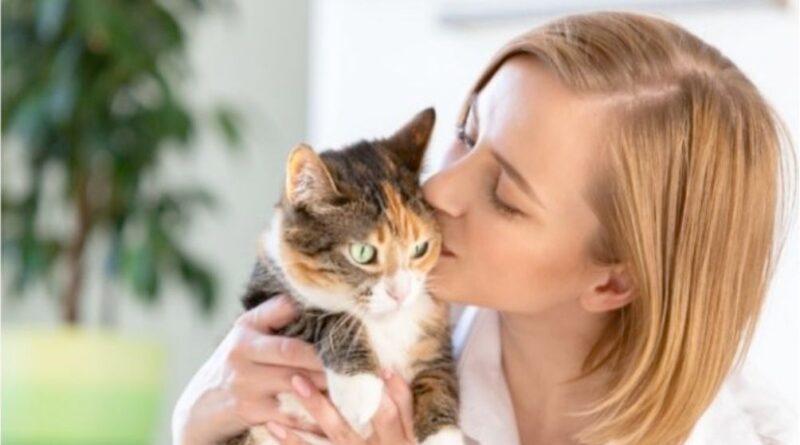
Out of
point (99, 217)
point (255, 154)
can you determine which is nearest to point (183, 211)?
point (99, 217)

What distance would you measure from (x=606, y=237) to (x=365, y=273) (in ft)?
1.01

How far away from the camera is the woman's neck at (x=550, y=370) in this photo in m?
1.53

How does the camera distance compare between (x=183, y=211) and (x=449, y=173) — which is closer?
(x=449, y=173)

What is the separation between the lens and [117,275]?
289 centimetres

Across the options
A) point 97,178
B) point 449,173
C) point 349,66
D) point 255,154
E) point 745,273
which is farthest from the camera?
point 255,154

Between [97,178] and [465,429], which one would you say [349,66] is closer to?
[97,178]

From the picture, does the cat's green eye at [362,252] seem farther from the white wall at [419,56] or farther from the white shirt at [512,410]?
the white wall at [419,56]

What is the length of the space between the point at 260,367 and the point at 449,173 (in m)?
0.32

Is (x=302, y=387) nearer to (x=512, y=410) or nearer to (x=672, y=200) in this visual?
(x=512, y=410)

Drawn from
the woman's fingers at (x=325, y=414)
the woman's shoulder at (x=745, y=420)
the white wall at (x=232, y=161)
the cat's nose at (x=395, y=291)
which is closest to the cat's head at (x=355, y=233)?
the cat's nose at (x=395, y=291)

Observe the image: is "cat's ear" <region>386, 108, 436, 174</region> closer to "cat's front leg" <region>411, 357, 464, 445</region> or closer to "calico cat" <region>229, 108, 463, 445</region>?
"calico cat" <region>229, 108, 463, 445</region>

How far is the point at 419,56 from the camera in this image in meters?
2.45

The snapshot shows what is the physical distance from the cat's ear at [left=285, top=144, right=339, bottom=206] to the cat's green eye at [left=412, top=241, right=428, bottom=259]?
0.34 ft

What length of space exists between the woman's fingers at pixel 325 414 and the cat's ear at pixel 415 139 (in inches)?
10.9
